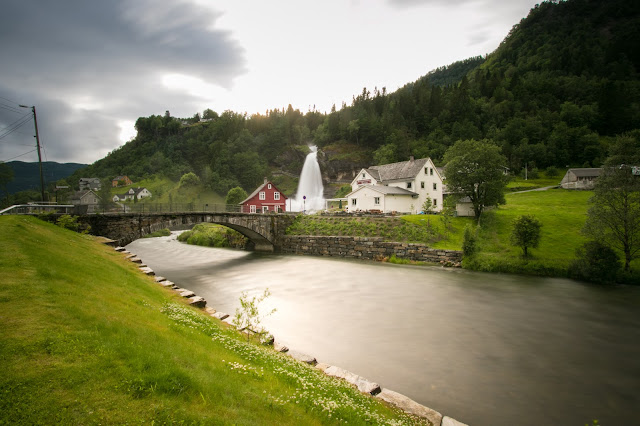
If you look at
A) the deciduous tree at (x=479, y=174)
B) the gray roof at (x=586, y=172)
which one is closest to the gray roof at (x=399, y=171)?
the deciduous tree at (x=479, y=174)

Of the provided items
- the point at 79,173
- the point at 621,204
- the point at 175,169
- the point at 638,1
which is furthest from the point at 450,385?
the point at 638,1

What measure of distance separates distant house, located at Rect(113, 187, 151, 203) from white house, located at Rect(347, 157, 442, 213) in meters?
87.5

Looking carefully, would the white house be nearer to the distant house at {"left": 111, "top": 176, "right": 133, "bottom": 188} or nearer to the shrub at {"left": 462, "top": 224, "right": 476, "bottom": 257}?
the shrub at {"left": 462, "top": 224, "right": 476, "bottom": 257}

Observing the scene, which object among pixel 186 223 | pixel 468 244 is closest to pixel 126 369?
pixel 468 244

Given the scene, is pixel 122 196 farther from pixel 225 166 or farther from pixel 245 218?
pixel 245 218

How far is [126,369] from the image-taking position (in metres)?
4.94

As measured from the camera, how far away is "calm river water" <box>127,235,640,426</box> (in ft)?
32.7

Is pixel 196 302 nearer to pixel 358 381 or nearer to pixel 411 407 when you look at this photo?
pixel 358 381

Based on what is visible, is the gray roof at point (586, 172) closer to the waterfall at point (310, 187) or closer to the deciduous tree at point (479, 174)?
the deciduous tree at point (479, 174)

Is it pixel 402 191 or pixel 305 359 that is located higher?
pixel 402 191

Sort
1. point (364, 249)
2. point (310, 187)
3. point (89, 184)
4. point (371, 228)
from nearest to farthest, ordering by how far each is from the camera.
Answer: point (364, 249)
point (371, 228)
point (310, 187)
point (89, 184)

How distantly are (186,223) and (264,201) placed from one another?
27.4 meters

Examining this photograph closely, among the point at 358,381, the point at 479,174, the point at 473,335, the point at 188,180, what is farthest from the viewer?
the point at 188,180

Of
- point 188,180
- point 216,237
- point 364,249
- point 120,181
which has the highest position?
point 120,181
